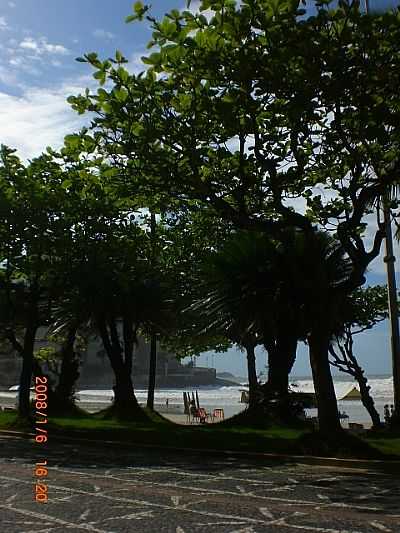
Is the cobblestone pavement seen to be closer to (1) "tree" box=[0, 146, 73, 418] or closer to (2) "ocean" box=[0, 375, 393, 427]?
(1) "tree" box=[0, 146, 73, 418]

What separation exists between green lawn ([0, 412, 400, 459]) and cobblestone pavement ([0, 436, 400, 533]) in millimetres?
1057

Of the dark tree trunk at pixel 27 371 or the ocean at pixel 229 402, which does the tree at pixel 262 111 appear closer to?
the dark tree trunk at pixel 27 371

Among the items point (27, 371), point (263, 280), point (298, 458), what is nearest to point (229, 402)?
point (27, 371)

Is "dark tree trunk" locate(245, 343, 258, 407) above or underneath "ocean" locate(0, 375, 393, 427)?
above

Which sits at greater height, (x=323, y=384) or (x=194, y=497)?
(x=323, y=384)

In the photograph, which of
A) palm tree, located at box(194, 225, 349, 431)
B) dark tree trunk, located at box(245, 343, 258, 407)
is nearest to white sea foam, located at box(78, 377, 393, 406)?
dark tree trunk, located at box(245, 343, 258, 407)

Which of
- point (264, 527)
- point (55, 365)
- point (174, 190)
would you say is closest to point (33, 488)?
point (264, 527)

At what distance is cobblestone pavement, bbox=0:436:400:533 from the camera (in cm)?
763

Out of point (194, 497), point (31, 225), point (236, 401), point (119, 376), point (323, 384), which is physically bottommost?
point (194, 497)

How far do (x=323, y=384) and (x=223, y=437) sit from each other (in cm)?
422

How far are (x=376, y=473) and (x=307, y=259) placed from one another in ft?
21.1

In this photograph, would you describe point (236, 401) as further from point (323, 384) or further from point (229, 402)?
point (323, 384)

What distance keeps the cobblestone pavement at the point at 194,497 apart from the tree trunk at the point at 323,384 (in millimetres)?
1389

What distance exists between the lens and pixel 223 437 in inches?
685
